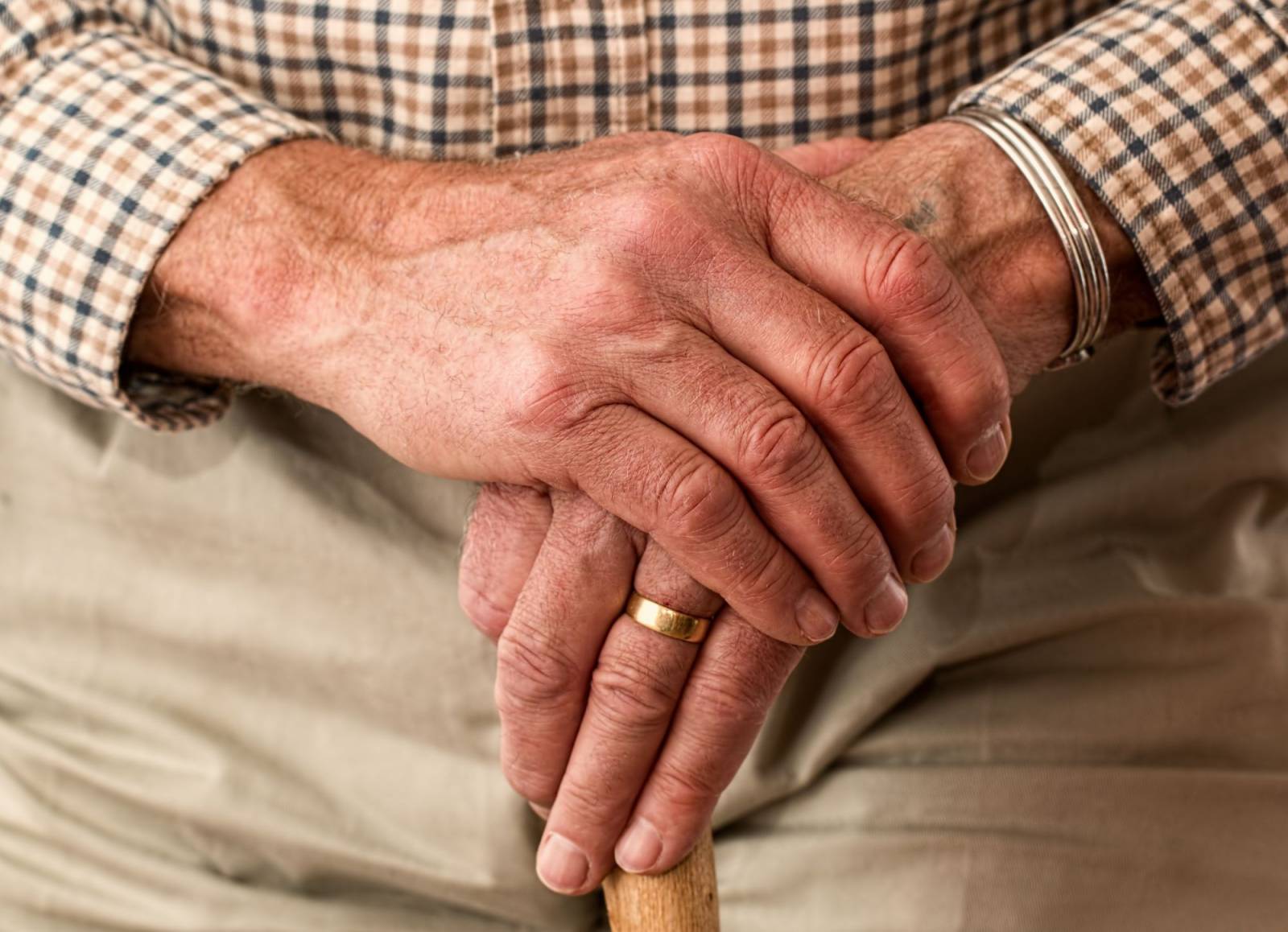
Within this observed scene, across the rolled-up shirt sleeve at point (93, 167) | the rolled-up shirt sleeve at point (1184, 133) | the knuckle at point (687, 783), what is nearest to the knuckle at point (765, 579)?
the knuckle at point (687, 783)

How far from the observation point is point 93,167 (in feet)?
2.89

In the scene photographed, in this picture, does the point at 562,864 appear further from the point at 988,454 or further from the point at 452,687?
the point at 988,454

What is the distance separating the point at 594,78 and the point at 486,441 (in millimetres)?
323

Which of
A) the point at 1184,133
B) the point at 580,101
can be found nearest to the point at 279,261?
the point at 580,101

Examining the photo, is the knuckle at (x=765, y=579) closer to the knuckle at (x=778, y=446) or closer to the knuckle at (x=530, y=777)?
the knuckle at (x=778, y=446)

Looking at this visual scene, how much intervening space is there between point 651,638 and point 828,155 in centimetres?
37

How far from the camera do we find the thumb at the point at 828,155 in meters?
0.89

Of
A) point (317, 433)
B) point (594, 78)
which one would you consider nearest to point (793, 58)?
point (594, 78)

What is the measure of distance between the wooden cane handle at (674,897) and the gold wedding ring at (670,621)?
0.15 m

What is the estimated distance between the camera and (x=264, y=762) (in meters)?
1.03

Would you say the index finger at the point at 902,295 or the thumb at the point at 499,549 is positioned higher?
the index finger at the point at 902,295

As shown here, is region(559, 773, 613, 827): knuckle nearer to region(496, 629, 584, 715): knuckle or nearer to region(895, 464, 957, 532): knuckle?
region(496, 629, 584, 715): knuckle

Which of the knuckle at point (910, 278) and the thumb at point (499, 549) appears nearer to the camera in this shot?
the knuckle at point (910, 278)

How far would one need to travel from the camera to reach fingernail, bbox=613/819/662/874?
81 centimetres
